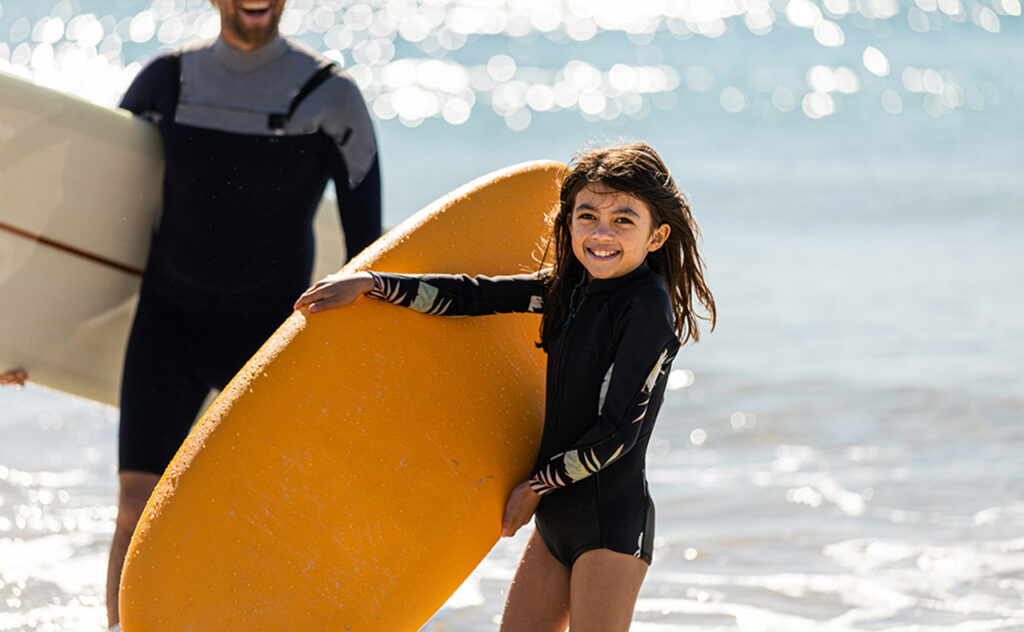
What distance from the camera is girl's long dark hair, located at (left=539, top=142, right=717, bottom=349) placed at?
2127 millimetres

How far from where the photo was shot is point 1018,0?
19047 millimetres

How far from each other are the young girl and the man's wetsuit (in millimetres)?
606

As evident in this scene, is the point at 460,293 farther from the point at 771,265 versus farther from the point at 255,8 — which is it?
the point at 771,265

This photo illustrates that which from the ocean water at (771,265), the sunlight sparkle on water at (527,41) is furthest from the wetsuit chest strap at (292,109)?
the sunlight sparkle on water at (527,41)

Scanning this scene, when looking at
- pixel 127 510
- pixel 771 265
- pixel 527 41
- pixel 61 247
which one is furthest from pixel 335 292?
pixel 527 41

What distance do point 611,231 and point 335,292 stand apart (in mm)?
496

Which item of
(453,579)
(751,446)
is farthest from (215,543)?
(751,446)

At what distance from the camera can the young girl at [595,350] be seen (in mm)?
2102

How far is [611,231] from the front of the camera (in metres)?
2.13

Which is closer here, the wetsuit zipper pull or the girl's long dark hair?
the girl's long dark hair

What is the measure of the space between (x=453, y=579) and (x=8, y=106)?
173cm

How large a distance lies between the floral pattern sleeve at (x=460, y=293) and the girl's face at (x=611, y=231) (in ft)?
0.65

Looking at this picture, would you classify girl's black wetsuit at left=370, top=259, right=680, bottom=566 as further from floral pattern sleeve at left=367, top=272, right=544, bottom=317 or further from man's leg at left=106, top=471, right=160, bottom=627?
man's leg at left=106, top=471, right=160, bottom=627

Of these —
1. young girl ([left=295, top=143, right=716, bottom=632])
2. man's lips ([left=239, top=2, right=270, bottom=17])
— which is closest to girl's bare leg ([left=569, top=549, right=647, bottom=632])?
young girl ([left=295, top=143, right=716, bottom=632])
